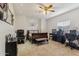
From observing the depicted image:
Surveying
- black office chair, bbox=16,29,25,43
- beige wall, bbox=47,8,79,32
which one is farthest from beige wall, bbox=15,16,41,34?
beige wall, bbox=47,8,79,32

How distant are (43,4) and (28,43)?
865 millimetres

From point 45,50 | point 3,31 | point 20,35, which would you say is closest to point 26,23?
point 20,35

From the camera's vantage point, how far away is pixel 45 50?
2.14 metres

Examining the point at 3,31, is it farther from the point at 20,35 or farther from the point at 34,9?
the point at 34,9

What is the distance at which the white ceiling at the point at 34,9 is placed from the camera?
6.92ft

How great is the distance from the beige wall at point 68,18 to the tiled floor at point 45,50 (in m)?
0.40

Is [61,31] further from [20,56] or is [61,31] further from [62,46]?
[20,56]

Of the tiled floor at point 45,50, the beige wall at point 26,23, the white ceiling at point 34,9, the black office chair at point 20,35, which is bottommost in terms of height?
the tiled floor at point 45,50

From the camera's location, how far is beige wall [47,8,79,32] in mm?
2072

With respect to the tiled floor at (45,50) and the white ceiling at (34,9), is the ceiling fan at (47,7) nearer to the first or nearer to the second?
the white ceiling at (34,9)

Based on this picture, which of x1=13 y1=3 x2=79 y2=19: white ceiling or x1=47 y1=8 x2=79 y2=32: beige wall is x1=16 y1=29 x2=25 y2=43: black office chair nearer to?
x1=13 y1=3 x2=79 y2=19: white ceiling

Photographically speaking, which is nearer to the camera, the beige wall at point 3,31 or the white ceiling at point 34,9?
the beige wall at point 3,31

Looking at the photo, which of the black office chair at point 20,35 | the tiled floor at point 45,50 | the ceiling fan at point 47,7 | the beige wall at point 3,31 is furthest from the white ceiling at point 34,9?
the tiled floor at point 45,50

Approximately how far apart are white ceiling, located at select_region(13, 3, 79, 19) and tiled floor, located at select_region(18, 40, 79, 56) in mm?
621
